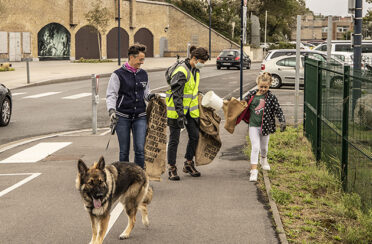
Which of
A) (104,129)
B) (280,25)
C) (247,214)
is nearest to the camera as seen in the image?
(247,214)

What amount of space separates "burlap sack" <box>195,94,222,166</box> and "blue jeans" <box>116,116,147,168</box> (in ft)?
4.84

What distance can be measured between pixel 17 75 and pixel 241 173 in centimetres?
2556

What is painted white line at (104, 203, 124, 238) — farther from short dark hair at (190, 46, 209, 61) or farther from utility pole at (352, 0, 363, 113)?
utility pole at (352, 0, 363, 113)

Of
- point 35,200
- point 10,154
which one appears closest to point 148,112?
point 35,200

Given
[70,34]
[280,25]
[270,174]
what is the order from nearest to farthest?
[270,174] < [70,34] < [280,25]

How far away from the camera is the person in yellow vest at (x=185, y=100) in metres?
8.46

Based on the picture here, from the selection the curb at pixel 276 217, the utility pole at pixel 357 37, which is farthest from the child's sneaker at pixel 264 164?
the utility pole at pixel 357 37

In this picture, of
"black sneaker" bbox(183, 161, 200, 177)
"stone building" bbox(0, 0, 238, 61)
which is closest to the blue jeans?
"black sneaker" bbox(183, 161, 200, 177)

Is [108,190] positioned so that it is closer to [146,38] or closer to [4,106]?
[4,106]

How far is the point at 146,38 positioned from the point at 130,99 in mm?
63088

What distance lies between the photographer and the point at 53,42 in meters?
55.8

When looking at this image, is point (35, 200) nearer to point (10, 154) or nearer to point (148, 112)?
point (148, 112)

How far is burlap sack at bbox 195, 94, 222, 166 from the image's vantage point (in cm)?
898

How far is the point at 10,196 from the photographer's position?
8.01m
